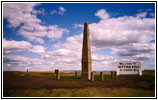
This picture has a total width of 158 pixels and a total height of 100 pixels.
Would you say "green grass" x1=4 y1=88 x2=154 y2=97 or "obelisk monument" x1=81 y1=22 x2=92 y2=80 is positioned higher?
"obelisk monument" x1=81 y1=22 x2=92 y2=80

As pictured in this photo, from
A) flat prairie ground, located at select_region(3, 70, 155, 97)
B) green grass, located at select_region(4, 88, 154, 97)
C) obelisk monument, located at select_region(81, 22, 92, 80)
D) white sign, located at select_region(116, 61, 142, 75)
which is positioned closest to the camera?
green grass, located at select_region(4, 88, 154, 97)

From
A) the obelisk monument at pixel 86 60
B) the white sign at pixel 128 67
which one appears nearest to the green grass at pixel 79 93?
the obelisk monument at pixel 86 60

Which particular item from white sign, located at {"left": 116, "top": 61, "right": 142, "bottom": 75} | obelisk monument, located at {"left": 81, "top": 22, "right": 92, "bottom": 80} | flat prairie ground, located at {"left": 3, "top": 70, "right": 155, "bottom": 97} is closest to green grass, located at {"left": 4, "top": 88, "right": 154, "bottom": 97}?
flat prairie ground, located at {"left": 3, "top": 70, "right": 155, "bottom": 97}

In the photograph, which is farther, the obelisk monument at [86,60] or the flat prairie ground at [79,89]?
the obelisk monument at [86,60]

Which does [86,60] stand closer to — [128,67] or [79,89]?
[79,89]

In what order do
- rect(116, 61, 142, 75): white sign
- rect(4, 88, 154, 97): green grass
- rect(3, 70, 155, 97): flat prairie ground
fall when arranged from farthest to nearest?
rect(116, 61, 142, 75): white sign → rect(3, 70, 155, 97): flat prairie ground → rect(4, 88, 154, 97): green grass

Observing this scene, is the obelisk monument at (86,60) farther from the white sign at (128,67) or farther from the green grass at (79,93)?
the white sign at (128,67)

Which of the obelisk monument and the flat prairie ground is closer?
the flat prairie ground

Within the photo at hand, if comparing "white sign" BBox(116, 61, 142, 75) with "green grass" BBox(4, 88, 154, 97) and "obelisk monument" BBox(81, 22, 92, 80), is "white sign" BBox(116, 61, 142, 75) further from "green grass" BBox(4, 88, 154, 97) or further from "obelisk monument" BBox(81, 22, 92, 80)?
"green grass" BBox(4, 88, 154, 97)

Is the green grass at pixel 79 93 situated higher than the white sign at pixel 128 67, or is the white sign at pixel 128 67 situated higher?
the white sign at pixel 128 67

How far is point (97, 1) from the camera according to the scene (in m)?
14.2

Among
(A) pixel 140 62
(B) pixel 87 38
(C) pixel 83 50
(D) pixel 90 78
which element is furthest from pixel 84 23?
(A) pixel 140 62

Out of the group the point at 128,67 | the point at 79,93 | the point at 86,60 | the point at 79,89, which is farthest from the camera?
the point at 128,67

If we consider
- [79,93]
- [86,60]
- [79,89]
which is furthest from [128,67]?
[79,93]
